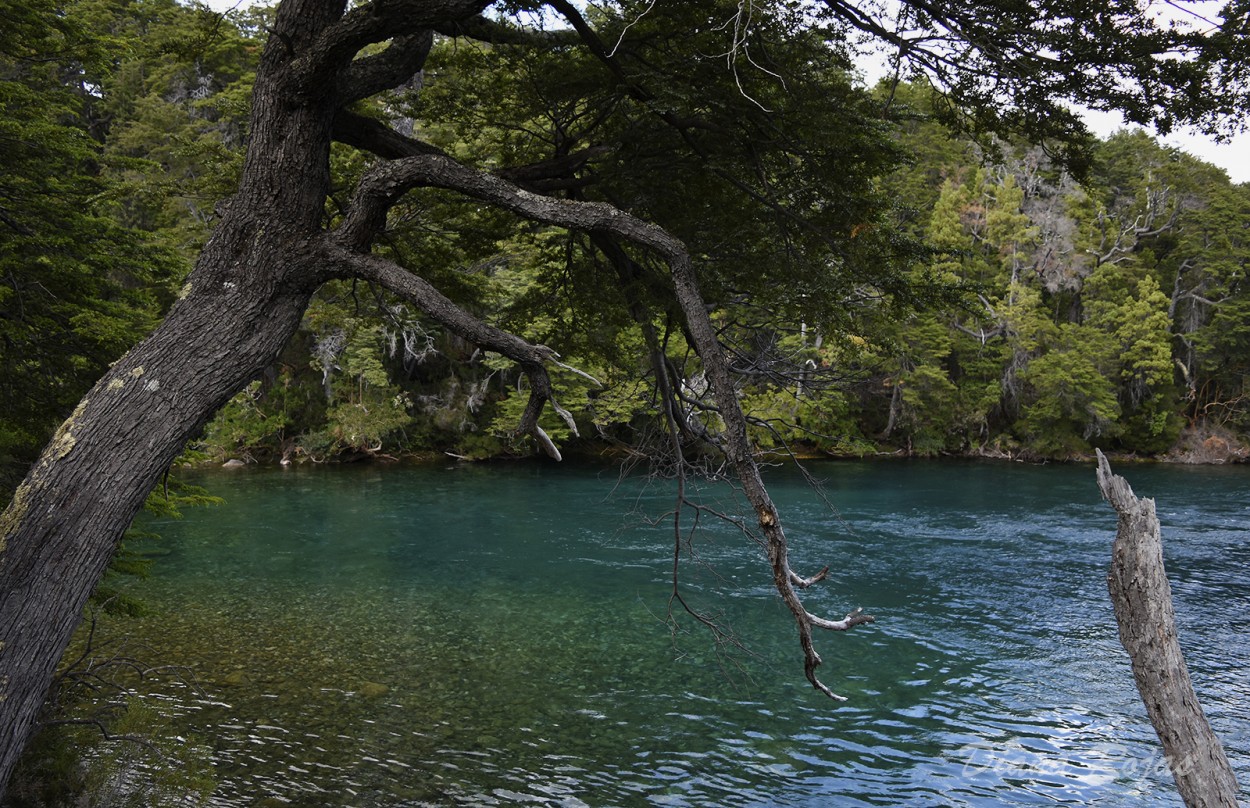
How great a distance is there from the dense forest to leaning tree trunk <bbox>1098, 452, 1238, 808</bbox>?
2.68 meters

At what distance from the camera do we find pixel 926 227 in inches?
1362

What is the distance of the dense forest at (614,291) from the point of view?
6.59m

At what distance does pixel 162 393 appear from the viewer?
3590 mm

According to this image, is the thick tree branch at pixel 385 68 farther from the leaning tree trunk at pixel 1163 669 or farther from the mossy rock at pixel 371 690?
the mossy rock at pixel 371 690

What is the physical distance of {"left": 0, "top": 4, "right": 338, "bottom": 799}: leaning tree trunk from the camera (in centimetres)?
317

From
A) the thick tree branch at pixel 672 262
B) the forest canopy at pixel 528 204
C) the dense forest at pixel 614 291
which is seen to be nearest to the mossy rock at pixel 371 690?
the dense forest at pixel 614 291

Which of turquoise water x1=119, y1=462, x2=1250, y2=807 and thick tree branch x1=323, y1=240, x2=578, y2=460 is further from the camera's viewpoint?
turquoise water x1=119, y1=462, x2=1250, y2=807

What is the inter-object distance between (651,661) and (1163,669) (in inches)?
284

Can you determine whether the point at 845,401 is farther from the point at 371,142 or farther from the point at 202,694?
the point at 371,142

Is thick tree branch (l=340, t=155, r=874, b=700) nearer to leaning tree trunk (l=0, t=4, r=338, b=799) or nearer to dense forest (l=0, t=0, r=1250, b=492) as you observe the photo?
leaning tree trunk (l=0, t=4, r=338, b=799)

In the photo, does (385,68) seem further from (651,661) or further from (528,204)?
(651,661)

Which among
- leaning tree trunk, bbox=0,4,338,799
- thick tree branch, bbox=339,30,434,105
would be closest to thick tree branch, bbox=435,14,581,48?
thick tree branch, bbox=339,30,434,105

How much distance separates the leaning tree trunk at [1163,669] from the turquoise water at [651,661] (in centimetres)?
241

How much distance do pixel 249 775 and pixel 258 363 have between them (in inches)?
180
